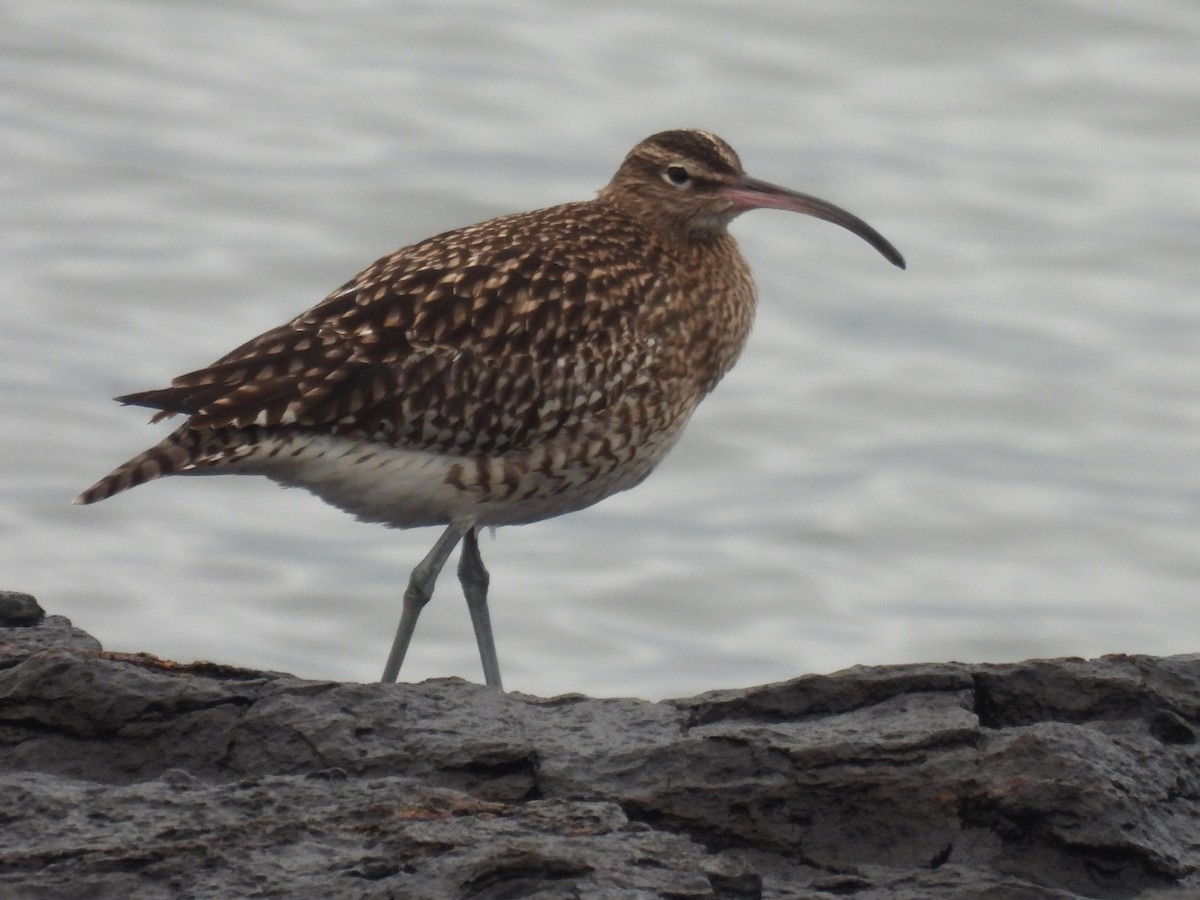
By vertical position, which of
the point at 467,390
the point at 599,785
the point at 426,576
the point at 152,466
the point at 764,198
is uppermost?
the point at 764,198

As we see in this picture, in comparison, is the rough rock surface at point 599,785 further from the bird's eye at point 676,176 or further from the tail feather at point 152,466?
the bird's eye at point 676,176

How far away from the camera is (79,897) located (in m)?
4.75

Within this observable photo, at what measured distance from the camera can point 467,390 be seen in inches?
341

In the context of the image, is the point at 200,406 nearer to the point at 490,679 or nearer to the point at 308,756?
the point at 490,679

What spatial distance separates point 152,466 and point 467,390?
1323 millimetres

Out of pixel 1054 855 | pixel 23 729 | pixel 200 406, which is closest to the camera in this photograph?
pixel 1054 855

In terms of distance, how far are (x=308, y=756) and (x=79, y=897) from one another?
105 cm

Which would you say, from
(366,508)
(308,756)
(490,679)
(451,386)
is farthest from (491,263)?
(308,756)

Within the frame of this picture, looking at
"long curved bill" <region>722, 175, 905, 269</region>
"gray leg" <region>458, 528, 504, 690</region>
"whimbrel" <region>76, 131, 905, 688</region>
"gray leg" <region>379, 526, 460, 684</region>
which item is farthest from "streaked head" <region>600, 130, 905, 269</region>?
"gray leg" <region>379, 526, 460, 684</region>

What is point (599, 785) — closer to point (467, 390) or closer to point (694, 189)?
point (467, 390)

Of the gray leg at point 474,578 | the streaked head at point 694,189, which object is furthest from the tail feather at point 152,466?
the streaked head at point 694,189

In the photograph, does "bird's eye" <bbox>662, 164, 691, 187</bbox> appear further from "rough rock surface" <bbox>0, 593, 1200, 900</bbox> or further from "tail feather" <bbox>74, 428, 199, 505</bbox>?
"rough rock surface" <bbox>0, 593, 1200, 900</bbox>

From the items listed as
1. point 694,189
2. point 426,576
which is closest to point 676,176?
point 694,189

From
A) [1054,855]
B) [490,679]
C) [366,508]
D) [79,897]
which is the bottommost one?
Result: [79,897]
